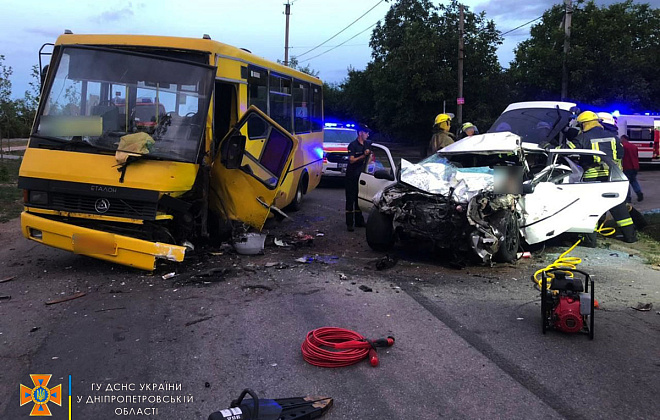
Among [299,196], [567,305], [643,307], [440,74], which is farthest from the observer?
[440,74]

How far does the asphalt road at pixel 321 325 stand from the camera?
3.43 m

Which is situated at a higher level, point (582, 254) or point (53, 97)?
point (53, 97)

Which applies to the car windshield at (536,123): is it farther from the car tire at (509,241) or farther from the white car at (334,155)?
the white car at (334,155)

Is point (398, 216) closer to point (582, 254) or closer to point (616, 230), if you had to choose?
point (582, 254)

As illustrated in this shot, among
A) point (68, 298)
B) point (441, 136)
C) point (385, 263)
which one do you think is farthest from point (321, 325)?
point (441, 136)

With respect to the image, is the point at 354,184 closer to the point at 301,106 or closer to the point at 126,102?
the point at 301,106

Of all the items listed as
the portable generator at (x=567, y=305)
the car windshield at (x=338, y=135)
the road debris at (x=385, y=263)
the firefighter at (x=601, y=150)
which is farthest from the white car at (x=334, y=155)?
the portable generator at (x=567, y=305)

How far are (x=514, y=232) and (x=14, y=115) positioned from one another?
17.8 meters

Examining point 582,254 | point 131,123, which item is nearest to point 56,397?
point 131,123

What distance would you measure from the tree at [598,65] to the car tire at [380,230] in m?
19.7

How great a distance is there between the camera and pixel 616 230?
31.1 feet

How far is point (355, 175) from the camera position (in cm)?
973

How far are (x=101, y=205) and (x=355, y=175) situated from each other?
16.3 ft

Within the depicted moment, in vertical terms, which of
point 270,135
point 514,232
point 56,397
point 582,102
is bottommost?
point 56,397
